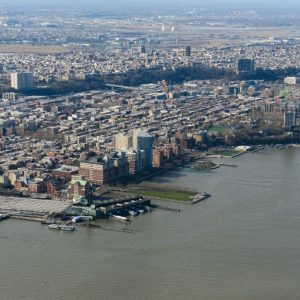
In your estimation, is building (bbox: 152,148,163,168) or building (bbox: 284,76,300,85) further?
building (bbox: 284,76,300,85)

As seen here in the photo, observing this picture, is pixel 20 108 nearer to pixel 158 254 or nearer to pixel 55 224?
pixel 55 224

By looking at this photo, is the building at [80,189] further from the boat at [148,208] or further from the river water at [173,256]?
the river water at [173,256]

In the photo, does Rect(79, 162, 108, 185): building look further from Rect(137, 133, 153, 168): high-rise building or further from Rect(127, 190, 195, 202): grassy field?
Rect(137, 133, 153, 168): high-rise building

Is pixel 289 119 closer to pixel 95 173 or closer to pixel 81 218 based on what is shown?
pixel 95 173

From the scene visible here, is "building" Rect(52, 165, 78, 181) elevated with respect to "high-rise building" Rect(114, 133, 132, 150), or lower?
lower

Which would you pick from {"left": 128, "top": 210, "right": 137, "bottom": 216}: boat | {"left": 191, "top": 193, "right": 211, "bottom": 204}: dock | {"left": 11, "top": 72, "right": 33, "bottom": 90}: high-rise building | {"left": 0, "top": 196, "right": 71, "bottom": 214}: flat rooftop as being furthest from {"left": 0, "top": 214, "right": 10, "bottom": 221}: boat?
{"left": 11, "top": 72, "right": 33, "bottom": 90}: high-rise building

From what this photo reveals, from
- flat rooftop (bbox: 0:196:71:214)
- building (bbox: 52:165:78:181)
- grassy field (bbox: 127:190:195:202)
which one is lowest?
grassy field (bbox: 127:190:195:202)

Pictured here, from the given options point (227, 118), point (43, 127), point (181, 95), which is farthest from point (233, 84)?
point (43, 127)

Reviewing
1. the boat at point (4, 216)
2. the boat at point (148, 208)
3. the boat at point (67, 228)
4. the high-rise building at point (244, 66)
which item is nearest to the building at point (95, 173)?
the boat at point (148, 208)
